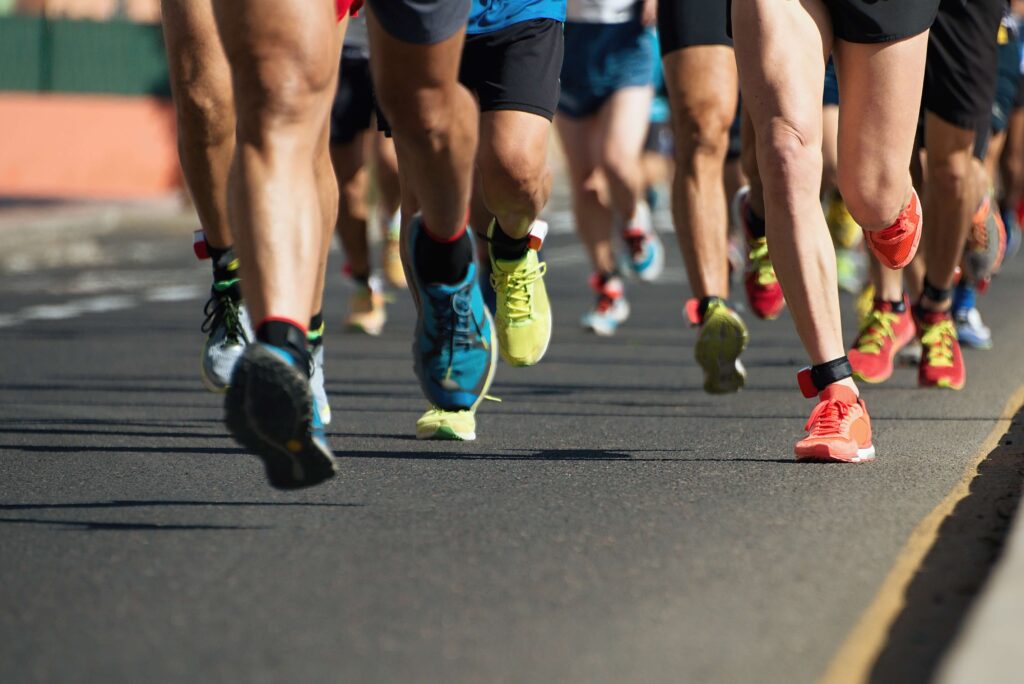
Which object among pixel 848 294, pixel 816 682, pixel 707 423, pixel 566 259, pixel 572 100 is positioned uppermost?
pixel 816 682

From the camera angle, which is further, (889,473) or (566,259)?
(566,259)

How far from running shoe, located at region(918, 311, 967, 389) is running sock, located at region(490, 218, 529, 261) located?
1.72 meters

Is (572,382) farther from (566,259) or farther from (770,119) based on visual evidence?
(566,259)

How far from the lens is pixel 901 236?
17.4 feet

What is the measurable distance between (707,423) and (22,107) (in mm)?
19062

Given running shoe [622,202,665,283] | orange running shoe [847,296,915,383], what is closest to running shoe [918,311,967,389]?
orange running shoe [847,296,915,383]

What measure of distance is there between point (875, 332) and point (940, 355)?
27 cm

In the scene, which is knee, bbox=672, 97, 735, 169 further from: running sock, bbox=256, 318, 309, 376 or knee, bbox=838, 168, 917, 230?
running sock, bbox=256, 318, 309, 376

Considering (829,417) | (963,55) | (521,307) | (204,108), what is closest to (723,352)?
(521,307)

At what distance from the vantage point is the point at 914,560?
3.71 m

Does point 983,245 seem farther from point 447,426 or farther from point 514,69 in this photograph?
point 447,426

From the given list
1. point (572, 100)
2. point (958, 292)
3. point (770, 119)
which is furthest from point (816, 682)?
point (572, 100)

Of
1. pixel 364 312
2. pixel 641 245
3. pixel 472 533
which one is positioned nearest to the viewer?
pixel 472 533

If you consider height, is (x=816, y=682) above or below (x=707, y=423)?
above
